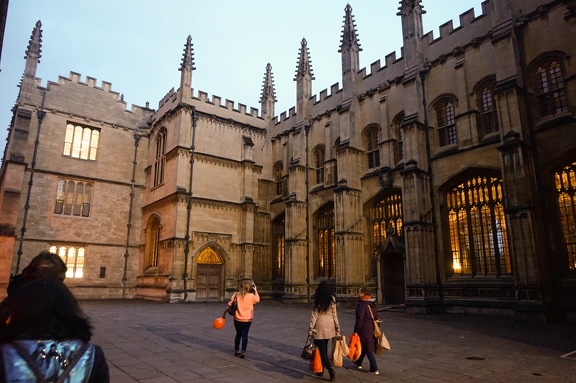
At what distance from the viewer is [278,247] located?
2906 centimetres

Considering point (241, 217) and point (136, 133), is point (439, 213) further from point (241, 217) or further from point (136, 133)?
point (136, 133)

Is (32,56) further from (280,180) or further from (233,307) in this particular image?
(233,307)

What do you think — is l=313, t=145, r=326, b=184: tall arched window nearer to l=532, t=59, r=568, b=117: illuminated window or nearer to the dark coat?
l=532, t=59, r=568, b=117: illuminated window

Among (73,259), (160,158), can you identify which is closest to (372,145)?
(160,158)

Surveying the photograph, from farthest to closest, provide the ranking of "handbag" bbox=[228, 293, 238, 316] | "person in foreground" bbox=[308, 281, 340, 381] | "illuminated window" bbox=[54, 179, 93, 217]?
"illuminated window" bbox=[54, 179, 93, 217] < "handbag" bbox=[228, 293, 238, 316] < "person in foreground" bbox=[308, 281, 340, 381]

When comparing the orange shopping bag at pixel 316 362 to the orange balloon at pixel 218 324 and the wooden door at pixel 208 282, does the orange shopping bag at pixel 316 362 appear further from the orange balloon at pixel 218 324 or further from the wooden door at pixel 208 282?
the wooden door at pixel 208 282

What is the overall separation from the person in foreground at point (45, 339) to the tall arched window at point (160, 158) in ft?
88.7

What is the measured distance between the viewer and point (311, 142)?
27.5 meters

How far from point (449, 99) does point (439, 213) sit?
5.77 meters

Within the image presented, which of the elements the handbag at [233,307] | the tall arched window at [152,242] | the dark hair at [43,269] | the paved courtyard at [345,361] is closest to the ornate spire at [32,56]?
the tall arched window at [152,242]

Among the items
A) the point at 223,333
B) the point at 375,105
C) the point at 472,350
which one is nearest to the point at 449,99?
the point at 375,105

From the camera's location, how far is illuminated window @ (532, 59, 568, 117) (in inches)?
617

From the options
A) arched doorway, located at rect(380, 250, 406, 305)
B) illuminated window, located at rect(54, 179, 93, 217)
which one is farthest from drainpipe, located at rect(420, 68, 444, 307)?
illuminated window, located at rect(54, 179, 93, 217)

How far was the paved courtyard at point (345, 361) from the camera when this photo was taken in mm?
6551
